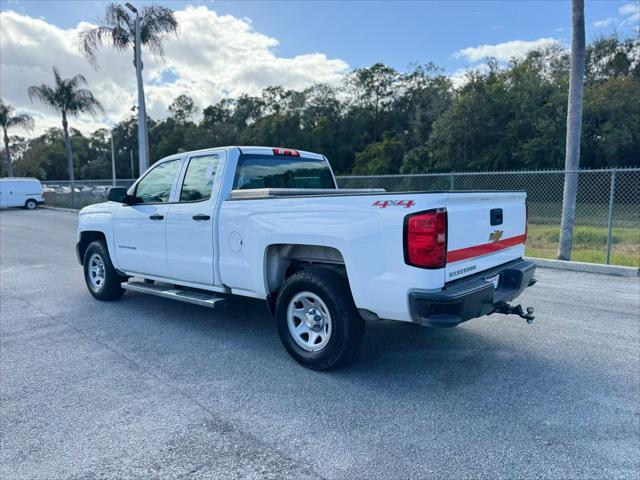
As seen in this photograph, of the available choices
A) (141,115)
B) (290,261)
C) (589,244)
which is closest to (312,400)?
(290,261)

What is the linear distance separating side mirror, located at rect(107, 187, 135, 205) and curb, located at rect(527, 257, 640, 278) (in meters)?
7.94

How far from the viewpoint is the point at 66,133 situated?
33.8m

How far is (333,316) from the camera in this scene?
12.4ft

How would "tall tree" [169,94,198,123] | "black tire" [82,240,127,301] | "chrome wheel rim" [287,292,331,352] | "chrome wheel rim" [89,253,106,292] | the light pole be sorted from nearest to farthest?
1. "chrome wheel rim" [287,292,331,352]
2. "black tire" [82,240,127,301]
3. "chrome wheel rim" [89,253,106,292]
4. the light pole
5. "tall tree" [169,94,198,123]

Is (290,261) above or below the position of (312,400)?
above

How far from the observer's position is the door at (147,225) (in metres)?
5.37

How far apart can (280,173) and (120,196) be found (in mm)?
2105

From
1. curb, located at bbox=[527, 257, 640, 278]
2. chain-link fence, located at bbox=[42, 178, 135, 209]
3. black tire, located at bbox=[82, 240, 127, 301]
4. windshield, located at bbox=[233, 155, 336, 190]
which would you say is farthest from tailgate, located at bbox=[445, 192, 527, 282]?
chain-link fence, located at bbox=[42, 178, 135, 209]

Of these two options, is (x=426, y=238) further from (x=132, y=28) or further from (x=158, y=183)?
(x=132, y=28)

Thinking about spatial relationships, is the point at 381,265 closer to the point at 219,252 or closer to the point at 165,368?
the point at 219,252

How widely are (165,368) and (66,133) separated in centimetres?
3560

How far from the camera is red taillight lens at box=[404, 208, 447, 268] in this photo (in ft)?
10.6

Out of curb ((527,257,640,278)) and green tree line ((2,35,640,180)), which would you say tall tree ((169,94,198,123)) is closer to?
green tree line ((2,35,640,180))

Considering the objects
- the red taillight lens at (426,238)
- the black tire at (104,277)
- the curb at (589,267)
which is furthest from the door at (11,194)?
the red taillight lens at (426,238)
